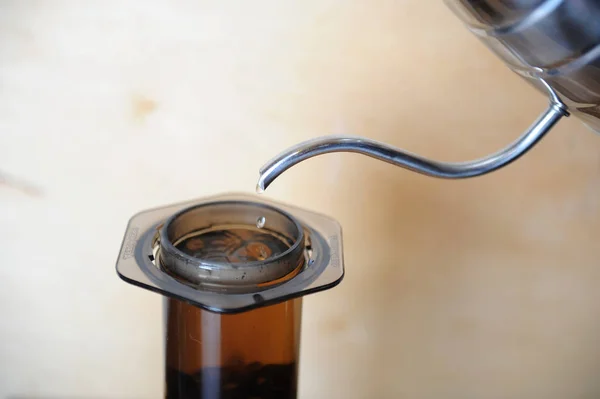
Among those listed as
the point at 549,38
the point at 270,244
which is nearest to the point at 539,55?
the point at 549,38

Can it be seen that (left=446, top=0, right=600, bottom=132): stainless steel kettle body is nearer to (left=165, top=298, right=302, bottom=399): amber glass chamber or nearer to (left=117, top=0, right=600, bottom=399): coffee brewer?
(left=117, top=0, right=600, bottom=399): coffee brewer

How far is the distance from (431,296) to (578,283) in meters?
0.17

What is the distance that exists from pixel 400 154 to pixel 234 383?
0.20 m

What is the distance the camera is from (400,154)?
34cm

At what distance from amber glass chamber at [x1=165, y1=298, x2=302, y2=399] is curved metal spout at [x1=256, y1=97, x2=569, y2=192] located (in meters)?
0.12

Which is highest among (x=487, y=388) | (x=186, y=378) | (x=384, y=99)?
(x=384, y=99)

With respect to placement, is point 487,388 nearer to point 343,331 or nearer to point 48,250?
point 343,331

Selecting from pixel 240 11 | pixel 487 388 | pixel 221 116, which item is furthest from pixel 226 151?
pixel 487 388

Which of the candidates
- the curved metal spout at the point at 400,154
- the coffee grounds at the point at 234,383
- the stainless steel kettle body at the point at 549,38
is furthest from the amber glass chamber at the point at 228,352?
the stainless steel kettle body at the point at 549,38

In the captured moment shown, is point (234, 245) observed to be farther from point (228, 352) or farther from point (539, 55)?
point (539, 55)

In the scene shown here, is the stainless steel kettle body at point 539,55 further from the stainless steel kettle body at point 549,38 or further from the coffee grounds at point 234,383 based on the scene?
the coffee grounds at point 234,383

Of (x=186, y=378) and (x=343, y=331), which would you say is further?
(x=343, y=331)

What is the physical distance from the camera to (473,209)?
0.62m

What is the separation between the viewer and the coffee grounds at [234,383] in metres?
0.40
